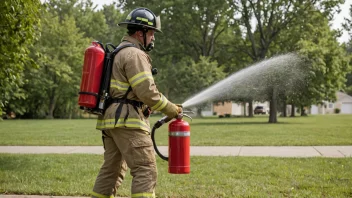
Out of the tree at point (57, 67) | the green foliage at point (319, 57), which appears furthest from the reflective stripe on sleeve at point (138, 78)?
the tree at point (57, 67)

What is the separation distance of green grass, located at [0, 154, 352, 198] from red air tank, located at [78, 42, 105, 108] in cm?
191

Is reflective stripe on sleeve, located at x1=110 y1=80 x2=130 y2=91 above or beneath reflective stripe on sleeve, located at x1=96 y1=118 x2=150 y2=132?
above

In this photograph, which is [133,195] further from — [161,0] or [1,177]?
[161,0]

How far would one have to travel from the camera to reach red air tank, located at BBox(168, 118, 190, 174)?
4254 millimetres

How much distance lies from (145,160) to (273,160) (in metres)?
4.47

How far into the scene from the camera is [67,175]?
6.58 meters

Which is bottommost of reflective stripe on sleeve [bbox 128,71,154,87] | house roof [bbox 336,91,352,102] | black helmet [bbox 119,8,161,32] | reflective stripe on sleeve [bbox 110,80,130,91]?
reflective stripe on sleeve [bbox 110,80,130,91]

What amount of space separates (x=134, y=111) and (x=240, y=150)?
6054mm

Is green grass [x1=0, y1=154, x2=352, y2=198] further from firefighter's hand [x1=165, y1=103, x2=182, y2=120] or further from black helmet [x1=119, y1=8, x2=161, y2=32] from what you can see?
black helmet [x1=119, y1=8, x2=161, y2=32]

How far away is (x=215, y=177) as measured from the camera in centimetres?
626

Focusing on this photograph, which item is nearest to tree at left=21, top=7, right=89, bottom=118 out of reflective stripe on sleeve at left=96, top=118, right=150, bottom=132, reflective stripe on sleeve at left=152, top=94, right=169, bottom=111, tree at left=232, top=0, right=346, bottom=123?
tree at left=232, top=0, right=346, bottom=123

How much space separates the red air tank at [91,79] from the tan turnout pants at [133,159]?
34 centimetres

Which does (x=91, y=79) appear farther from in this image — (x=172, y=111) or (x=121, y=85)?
(x=172, y=111)

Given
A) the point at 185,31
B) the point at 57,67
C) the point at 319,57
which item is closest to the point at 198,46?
the point at 185,31
